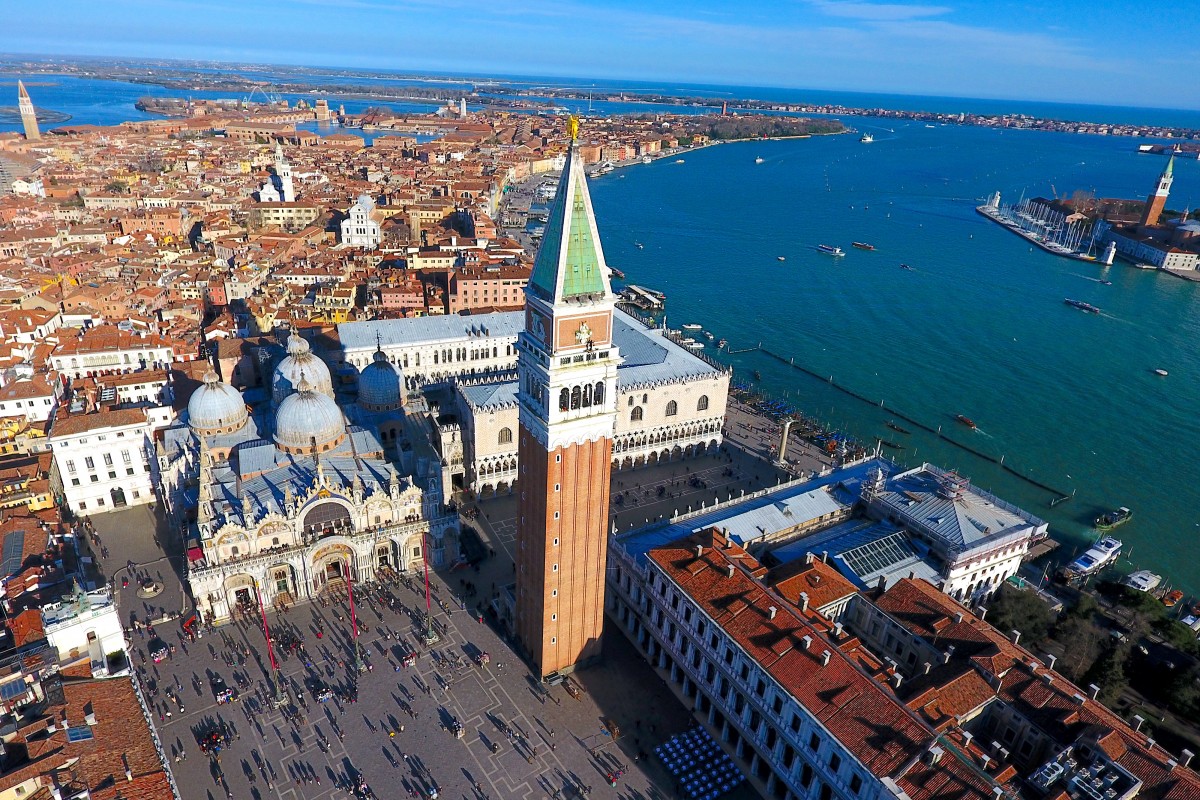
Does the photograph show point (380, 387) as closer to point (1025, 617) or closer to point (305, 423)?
point (305, 423)

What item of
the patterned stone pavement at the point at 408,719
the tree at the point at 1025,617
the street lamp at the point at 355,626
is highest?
the tree at the point at 1025,617

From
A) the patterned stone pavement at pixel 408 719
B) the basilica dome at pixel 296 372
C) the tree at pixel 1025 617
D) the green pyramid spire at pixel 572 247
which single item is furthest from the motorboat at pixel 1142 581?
the basilica dome at pixel 296 372

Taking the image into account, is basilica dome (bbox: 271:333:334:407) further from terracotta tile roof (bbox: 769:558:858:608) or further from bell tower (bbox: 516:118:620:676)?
terracotta tile roof (bbox: 769:558:858:608)

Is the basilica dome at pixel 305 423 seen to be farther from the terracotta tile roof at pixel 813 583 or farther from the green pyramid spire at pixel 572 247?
the terracotta tile roof at pixel 813 583

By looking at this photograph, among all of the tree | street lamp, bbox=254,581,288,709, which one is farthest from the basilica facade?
the tree

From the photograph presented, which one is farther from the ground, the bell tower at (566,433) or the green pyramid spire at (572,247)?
the green pyramid spire at (572,247)

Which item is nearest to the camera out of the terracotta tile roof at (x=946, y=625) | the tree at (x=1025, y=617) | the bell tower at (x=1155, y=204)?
the terracotta tile roof at (x=946, y=625)

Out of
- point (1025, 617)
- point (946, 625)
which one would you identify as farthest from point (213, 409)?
point (1025, 617)
